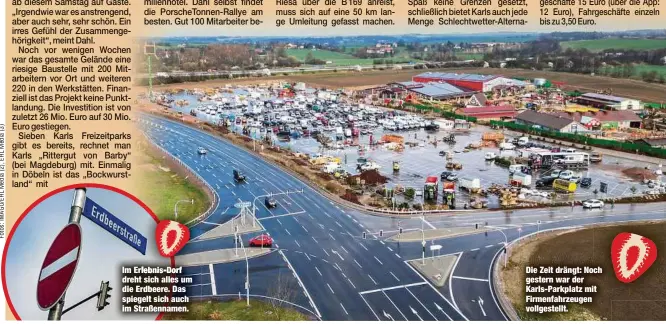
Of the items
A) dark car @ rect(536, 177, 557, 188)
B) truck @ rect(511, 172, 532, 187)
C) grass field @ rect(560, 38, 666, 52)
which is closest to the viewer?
truck @ rect(511, 172, 532, 187)

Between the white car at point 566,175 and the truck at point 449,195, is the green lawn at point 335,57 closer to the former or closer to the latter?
the truck at point 449,195

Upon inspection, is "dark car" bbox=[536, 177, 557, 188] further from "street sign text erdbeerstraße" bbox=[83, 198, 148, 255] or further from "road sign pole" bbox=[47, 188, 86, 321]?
"road sign pole" bbox=[47, 188, 86, 321]

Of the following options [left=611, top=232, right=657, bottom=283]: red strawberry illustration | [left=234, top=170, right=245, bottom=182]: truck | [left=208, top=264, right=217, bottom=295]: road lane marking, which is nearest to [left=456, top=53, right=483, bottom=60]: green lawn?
[left=234, top=170, right=245, bottom=182]: truck

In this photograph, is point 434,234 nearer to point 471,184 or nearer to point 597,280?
point 597,280

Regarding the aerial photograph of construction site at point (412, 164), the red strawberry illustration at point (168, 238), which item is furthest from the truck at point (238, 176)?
the red strawberry illustration at point (168, 238)

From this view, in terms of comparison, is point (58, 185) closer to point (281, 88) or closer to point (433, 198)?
point (433, 198)
